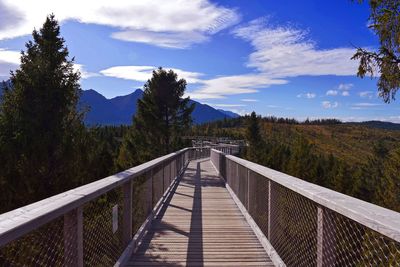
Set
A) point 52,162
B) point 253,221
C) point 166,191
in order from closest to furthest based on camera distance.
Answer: point 253,221 → point 166,191 → point 52,162

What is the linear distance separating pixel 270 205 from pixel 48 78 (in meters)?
15.6

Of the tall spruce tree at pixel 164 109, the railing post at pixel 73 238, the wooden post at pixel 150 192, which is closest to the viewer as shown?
the railing post at pixel 73 238

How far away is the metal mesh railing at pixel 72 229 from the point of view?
220cm

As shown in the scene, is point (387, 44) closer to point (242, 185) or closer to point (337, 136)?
point (242, 185)

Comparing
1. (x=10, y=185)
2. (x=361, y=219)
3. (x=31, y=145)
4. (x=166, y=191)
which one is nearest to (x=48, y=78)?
(x=31, y=145)

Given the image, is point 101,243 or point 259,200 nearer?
point 101,243

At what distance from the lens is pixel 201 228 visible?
6.68m

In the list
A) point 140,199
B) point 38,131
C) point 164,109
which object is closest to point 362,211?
point 140,199

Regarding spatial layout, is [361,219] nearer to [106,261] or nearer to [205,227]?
[106,261]

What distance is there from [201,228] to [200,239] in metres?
0.76

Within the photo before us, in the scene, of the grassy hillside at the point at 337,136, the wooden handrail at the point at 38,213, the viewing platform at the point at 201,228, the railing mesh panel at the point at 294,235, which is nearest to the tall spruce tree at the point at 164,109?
the viewing platform at the point at 201,228

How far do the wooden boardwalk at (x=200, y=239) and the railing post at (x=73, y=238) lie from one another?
1.68 meters

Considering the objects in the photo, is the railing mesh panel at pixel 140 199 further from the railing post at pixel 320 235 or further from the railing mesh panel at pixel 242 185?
the railing post at pixel 320 235

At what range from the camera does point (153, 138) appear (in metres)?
29.4
